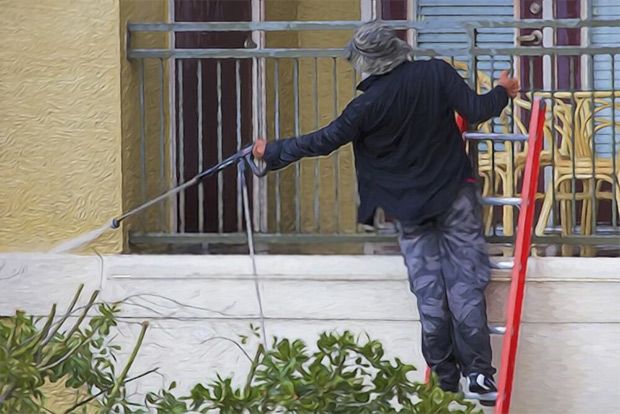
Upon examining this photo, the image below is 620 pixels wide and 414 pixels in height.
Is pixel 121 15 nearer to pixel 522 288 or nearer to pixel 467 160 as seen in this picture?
pixel 467 160

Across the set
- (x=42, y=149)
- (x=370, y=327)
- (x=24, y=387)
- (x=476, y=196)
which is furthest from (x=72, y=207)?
(x=24, y=387)

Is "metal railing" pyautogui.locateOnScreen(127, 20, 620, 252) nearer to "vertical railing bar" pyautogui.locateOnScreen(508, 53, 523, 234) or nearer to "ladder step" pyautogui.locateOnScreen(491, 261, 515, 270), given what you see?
"vertical railing bar" pyautogui.locateOnScreen(508, 53, 523, 234)

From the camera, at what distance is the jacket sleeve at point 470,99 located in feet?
19.1

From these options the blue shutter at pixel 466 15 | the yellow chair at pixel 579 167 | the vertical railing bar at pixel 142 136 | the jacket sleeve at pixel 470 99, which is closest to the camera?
the jacket sleeve at pixel 470 99

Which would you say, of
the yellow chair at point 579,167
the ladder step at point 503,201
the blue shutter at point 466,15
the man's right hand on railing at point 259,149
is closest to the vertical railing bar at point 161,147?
the man's right hand on railing at point 259,149

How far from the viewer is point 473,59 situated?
642 cm

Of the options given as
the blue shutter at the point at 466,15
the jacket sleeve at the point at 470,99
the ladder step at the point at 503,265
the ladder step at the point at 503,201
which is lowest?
the ladder step at the point at 503,265

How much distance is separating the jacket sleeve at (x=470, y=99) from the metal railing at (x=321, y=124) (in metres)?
0.51

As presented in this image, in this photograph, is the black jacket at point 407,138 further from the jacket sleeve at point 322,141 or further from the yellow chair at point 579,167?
the yellow chair at point 579,167

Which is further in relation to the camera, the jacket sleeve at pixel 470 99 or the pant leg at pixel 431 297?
the pant leg at pixel 431 297

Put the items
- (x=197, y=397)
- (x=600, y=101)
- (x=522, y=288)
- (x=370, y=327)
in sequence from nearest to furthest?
(x=197, y=397)
(x=522, y=288)
(x=370, y=327)
(x=600, y=101)

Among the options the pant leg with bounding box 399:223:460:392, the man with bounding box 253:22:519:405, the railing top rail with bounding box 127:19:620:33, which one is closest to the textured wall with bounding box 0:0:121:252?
the railing top rail with bounding box 127:19:620:33

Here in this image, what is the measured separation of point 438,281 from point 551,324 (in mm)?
694

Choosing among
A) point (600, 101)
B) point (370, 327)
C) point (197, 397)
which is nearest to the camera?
point (197, 397)
